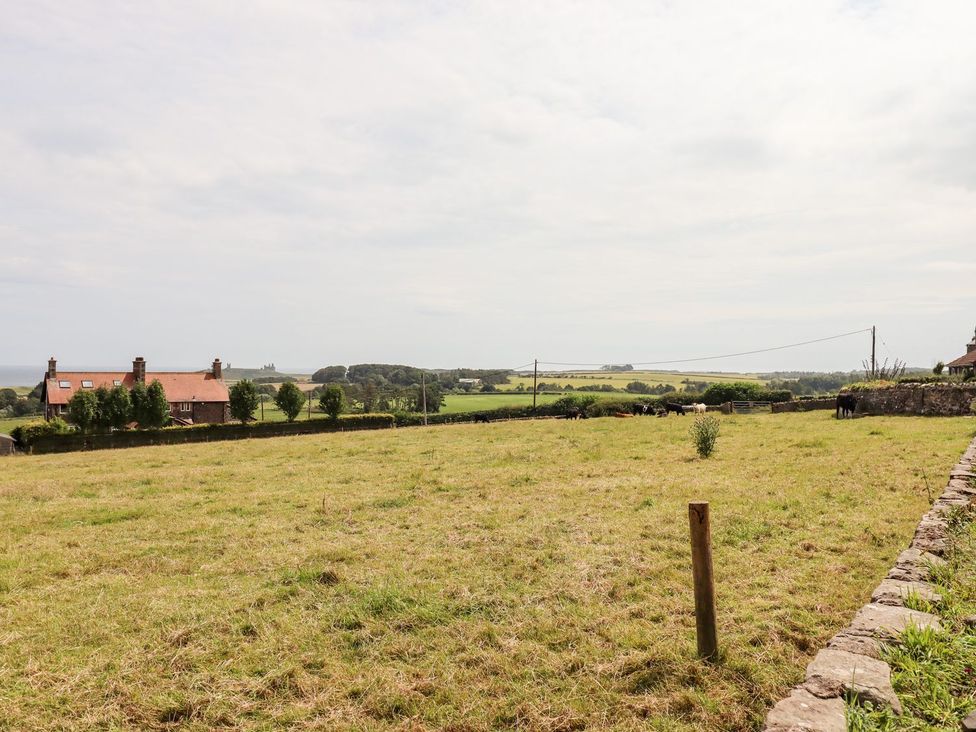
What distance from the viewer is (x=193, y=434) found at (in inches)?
1592

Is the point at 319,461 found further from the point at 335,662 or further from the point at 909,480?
the point at 909,480

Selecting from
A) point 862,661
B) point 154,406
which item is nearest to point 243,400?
point 154,406

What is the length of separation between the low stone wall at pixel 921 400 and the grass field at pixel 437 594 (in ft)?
46.8

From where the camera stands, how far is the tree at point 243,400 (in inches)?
2160

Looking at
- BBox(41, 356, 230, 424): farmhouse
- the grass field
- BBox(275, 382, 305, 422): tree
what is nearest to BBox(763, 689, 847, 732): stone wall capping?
the grass field

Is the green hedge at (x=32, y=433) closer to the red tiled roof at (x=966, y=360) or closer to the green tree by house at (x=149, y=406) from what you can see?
the green tree by house at (x=149, y=406)

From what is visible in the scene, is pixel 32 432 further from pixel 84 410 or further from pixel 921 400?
pixel 921 400

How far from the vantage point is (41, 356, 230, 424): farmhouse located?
57406 millimetres

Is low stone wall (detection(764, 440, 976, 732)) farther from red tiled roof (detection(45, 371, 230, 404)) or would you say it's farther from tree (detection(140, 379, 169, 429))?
red tiled roof (detection(45, 371, 230, 404))

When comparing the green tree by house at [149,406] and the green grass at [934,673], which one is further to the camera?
the green tree by house at [149,406]

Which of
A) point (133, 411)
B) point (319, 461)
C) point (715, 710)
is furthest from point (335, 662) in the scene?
point (133, 411)

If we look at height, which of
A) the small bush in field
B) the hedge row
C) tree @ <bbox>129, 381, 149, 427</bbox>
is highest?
tree @ <bbox>129, 381, 149, 427</bbox>

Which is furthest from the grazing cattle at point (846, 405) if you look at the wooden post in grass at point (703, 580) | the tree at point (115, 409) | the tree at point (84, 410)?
the tree at point (84, 410)

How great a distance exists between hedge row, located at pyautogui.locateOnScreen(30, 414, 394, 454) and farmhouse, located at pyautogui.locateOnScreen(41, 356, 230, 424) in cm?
1906
